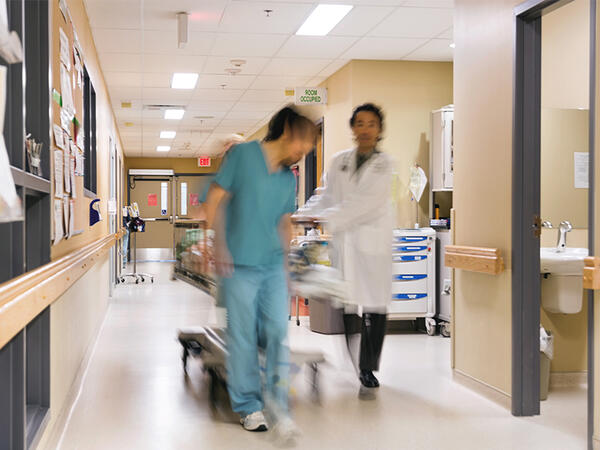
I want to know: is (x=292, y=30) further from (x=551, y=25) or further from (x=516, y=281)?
(x=516, y=281)

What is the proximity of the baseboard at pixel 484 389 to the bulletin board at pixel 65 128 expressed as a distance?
261cm

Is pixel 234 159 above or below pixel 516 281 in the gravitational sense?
above

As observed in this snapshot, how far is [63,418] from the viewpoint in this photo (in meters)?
3.53

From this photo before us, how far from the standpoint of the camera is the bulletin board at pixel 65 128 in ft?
10.4

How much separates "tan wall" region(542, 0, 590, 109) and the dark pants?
208 centimetres

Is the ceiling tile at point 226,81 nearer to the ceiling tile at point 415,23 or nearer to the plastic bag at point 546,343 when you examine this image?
the ceiling tile at point 415,23

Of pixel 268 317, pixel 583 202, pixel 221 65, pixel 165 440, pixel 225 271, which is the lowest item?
pixel 165 440

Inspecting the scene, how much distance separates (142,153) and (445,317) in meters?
14.1

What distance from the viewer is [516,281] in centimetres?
384

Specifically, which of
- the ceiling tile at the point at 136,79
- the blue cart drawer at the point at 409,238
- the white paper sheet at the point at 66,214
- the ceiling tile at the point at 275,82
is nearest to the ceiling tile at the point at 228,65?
the ceiling tile at the point at 275,82

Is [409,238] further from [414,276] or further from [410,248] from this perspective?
[414,276]

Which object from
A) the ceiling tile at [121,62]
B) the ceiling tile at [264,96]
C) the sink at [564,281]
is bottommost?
the sink at [564,281]

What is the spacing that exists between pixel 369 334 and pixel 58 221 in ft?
6.44

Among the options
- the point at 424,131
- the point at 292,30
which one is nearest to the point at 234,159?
the point at 292,30
